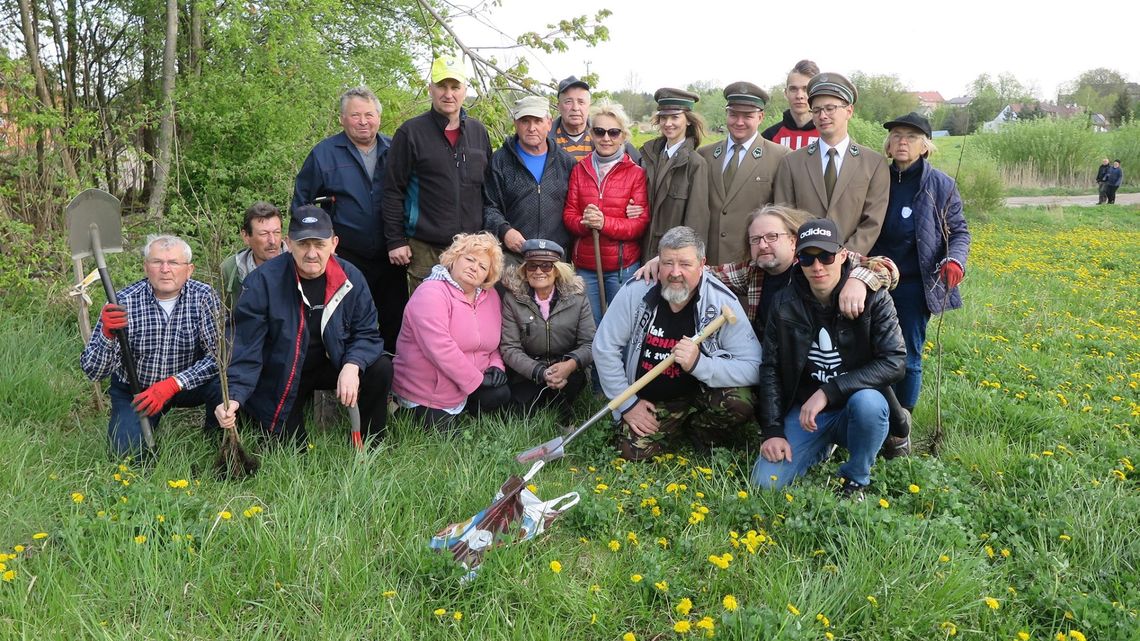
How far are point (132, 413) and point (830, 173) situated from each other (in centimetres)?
399

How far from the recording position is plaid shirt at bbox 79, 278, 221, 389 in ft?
13.6

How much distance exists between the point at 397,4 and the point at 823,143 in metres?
6.20

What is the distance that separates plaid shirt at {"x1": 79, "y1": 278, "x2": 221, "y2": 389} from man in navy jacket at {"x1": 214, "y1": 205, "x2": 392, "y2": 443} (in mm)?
186

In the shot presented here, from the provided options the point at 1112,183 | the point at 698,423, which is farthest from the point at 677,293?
the point at 1112,183

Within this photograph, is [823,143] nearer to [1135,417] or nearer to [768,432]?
[768,432]

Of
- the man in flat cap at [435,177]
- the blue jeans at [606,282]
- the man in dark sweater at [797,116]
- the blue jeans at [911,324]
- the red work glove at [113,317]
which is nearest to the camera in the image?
the red work glove at [113,317]

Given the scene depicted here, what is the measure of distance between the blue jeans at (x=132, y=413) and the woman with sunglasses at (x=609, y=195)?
2.35 m

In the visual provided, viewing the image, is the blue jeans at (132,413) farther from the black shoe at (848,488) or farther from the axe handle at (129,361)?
the black shoe at (848,488)

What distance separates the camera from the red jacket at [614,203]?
5.05m

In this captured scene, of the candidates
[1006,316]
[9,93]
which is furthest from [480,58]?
[1006,316]

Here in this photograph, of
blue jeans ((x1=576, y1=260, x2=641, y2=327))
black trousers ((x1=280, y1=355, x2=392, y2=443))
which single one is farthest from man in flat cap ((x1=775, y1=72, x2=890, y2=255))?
black trousers ((x1=280, y1=355, x2=392, y2=443))

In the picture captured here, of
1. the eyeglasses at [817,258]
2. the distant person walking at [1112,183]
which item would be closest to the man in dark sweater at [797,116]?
the eyeglasses at [817,258]

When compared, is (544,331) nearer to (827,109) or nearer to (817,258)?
(817,258)

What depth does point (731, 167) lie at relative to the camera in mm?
4809
